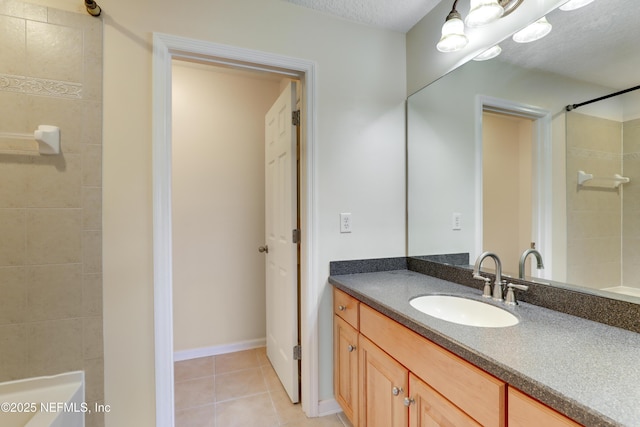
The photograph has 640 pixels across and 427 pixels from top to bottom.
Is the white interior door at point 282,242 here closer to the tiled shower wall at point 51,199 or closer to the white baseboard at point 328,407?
the white baseboard at point 328,407

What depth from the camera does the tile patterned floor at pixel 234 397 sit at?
1.63 m

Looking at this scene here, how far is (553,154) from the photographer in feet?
3.71

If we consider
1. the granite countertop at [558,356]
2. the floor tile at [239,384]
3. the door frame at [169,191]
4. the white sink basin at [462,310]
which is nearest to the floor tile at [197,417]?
the floor tile at [239,384]

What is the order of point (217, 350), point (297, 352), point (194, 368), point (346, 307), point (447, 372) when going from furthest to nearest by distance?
point (217, 350)
point (194, 368)
point (297, 352)
point (346, 307)
point (447, 372)

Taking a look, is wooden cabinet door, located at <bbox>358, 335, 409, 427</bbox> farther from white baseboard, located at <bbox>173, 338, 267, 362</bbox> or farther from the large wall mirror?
white baseboard, located at <bbox>173, 338, 267, 362</bbox>

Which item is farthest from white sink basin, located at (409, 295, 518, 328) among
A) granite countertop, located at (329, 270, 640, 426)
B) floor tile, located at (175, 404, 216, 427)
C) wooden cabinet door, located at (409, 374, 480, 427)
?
floor tile, located at (175, 404, 216, 427)

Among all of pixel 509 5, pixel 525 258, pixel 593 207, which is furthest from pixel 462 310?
pixel 509 5

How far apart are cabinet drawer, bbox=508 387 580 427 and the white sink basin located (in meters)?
0.47

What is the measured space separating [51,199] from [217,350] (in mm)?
1759

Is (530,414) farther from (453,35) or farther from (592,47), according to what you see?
(453,35)

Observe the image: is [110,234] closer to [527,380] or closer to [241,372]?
[241,372]

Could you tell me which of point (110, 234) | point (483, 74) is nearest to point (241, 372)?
point (110, 234)

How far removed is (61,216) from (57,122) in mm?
420

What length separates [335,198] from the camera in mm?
1691
